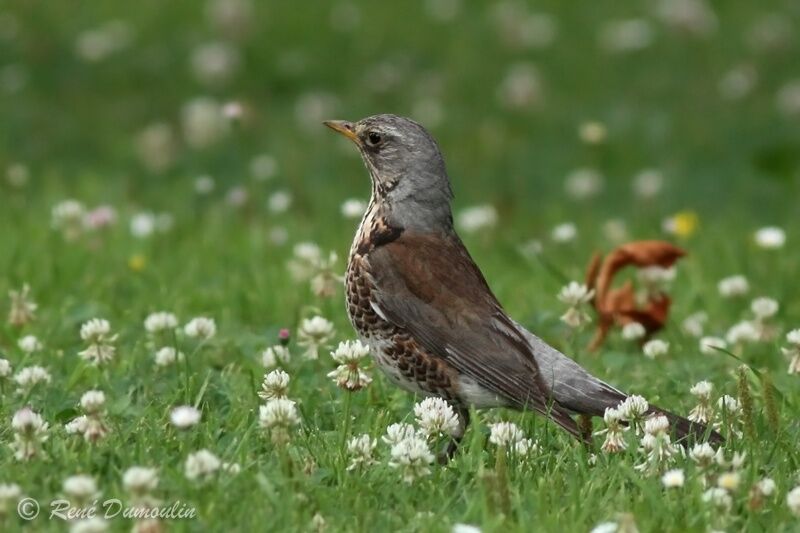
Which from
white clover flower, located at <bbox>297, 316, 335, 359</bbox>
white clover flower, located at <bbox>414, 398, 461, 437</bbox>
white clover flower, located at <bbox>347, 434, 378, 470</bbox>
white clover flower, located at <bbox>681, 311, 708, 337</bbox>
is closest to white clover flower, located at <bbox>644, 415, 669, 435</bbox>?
white clover flower, located at <bbox>414, 398, 461, 437</bbox>

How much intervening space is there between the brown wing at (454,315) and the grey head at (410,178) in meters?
0.12

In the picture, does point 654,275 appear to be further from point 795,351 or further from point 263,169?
point 263,169

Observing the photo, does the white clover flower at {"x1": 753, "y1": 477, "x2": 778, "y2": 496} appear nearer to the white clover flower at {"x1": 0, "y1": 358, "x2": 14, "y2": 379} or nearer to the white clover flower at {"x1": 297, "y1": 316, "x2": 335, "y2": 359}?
the white clover flower at {"x1": 297, "y1": 316, "x2": 335, "y2": 359}

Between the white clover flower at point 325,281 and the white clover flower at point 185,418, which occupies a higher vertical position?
the white clover flower at point 325,281

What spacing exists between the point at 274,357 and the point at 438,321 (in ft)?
2.85

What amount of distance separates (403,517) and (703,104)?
1028cm

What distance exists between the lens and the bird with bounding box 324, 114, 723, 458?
20.8ft

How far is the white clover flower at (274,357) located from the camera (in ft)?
23.1

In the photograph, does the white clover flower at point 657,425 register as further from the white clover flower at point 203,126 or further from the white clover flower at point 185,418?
the white clover flower at point 203,126

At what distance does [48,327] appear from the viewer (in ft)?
26.5

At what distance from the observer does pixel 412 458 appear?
5.54 meters

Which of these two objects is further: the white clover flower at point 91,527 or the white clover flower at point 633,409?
the white clover flower at point 633,409

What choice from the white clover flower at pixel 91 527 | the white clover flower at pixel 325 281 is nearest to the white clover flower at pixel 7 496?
the white clover flower at pixel 91 527

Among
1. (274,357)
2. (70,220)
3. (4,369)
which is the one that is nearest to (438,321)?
(274,357)
